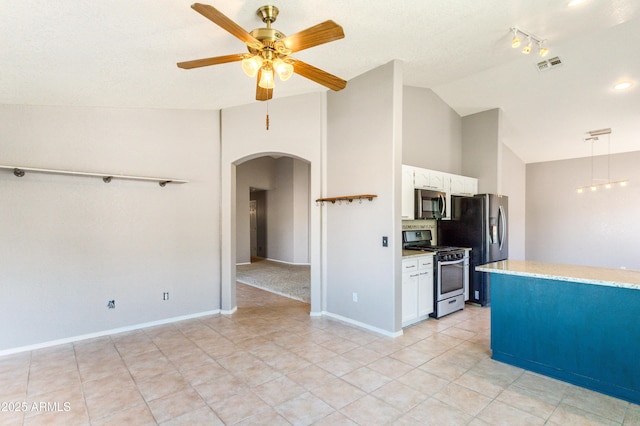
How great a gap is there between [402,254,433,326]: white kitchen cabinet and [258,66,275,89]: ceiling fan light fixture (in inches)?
103

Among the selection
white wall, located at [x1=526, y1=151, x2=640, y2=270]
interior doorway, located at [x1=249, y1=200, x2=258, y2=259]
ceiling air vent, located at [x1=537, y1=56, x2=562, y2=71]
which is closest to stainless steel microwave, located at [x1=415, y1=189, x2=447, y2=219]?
ceiling air vent, located at [x1=537, y1=56, x2=562, y2=71]

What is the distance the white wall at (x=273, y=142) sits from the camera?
455 cm

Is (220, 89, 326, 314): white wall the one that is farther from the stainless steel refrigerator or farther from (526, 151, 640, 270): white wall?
(526, 151, 640, 270): white wall

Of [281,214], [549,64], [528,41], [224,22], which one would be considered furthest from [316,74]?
[281,214]

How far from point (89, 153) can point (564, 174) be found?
31.1 ft

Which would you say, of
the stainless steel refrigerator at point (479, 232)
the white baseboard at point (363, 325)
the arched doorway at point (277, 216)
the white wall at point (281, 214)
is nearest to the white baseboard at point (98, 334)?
the white baseboard at point (363, 325)

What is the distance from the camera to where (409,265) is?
396 cm

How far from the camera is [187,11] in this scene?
2.32m

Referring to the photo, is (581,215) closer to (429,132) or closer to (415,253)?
(429,132)

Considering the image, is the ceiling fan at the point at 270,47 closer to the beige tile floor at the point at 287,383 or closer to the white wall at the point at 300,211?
the beige tile floor at the point at 287,383

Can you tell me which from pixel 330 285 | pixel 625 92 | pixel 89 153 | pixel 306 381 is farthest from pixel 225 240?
pixel 625 92

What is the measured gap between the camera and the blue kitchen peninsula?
92.9 inches

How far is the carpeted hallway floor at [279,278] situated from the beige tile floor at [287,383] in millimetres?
2025

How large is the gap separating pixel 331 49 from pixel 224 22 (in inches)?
67.5
